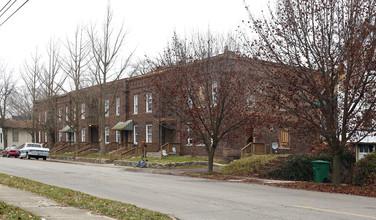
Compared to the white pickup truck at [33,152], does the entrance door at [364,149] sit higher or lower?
higher

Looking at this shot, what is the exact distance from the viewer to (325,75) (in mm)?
15797

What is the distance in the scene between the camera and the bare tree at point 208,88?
851 inches

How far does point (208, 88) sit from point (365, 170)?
857cm

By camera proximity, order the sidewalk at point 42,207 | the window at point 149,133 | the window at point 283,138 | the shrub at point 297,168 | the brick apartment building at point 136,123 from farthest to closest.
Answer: the window at point 149,133
the brick apartment building at point 136,123
the window at point 283,138
the shrub at point 297,168
the sidewalk at point 42,207

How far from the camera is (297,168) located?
21438 mm

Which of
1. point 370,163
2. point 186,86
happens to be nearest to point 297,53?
point 370,163

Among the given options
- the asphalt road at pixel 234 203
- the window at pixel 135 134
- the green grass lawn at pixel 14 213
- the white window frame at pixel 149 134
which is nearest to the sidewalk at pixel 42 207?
the green grass lawn at pixel 14 213

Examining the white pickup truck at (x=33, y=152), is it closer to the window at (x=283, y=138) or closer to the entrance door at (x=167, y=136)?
the entrance door at (x=167, y=136)

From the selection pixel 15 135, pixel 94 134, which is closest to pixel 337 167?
pixel 94 134

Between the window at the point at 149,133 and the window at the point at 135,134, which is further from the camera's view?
the window at the point at 135,134

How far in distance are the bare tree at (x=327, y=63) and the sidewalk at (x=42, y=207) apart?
366 inches

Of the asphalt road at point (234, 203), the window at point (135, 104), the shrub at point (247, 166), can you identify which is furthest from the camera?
the window at point (135, 104)

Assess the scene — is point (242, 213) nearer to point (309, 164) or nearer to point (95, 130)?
point (309, 164)

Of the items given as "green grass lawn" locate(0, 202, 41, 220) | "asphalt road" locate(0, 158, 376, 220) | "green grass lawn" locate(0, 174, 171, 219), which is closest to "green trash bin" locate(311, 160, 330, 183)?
"asphalt road" locate(0, 158, 376, 220)
